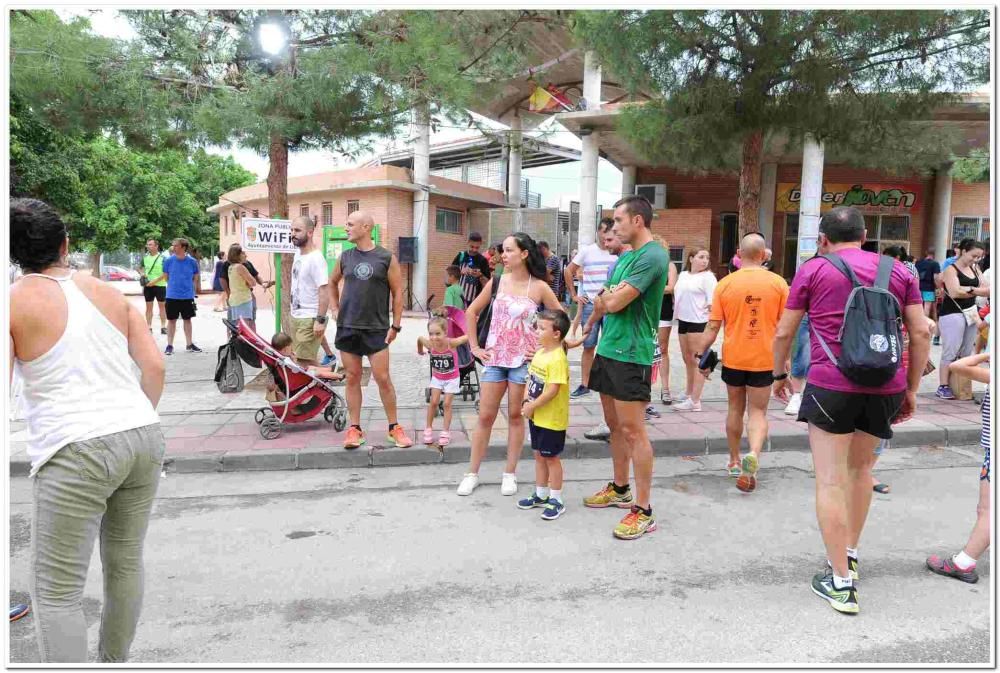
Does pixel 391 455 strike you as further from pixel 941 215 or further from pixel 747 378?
pixel 941 215

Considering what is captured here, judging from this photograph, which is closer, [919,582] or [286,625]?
[286,625]

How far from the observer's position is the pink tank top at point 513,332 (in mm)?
4613

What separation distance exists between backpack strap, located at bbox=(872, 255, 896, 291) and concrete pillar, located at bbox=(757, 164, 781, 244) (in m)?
19.6

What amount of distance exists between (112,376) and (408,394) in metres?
5.62

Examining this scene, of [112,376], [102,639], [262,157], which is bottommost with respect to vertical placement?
[102,639]

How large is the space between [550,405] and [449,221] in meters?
20.9

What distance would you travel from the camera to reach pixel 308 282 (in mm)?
7203

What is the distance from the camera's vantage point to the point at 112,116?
8258 mm

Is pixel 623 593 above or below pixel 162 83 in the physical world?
below

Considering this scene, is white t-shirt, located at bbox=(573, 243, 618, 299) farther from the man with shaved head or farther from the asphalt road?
the man with shaved head

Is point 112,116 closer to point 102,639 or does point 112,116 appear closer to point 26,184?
point 102,639

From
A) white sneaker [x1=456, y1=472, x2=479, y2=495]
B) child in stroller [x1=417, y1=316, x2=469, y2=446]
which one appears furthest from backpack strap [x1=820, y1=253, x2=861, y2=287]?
child in stroller [x1=417, y1=316, x2=469, y2=446]

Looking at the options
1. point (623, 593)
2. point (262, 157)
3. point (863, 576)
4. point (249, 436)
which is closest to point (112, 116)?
point (262, 157)

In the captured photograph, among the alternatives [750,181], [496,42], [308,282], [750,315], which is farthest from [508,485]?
[496,42]
